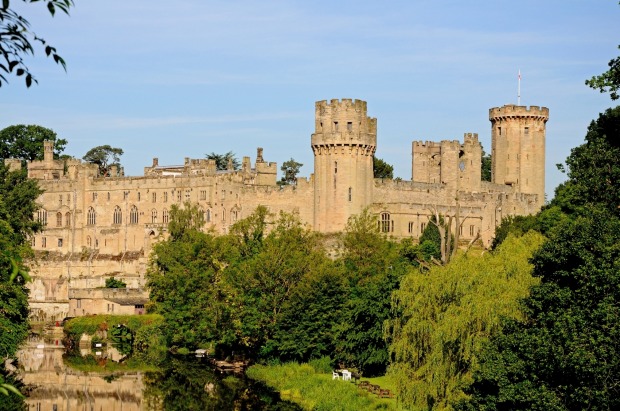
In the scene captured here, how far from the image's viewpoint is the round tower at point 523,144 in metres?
93.4

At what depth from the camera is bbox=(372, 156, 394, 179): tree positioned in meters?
107

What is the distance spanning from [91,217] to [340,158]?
2871cm

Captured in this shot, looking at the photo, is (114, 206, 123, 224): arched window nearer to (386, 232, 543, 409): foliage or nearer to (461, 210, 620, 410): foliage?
(386, 232, 543, 409): foliage

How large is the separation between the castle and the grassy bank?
79.7ft

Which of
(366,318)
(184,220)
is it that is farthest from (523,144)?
(366,318)

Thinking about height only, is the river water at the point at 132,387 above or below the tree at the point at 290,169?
below

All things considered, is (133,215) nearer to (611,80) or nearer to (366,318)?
(366,318)

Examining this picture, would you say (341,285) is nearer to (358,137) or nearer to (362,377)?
(362,377)

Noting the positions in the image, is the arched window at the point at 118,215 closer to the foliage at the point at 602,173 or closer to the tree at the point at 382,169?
the tree at the point at 382,169

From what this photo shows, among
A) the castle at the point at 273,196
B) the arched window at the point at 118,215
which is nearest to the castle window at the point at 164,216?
the castle at the point at 273,196

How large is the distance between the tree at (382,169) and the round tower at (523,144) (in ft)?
50.7

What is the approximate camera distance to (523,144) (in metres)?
93.6

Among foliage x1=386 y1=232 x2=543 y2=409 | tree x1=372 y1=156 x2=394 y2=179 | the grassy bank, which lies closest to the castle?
tree x1=372 y1=156 x2=394 y2=179

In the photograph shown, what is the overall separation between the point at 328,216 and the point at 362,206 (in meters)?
2.34
